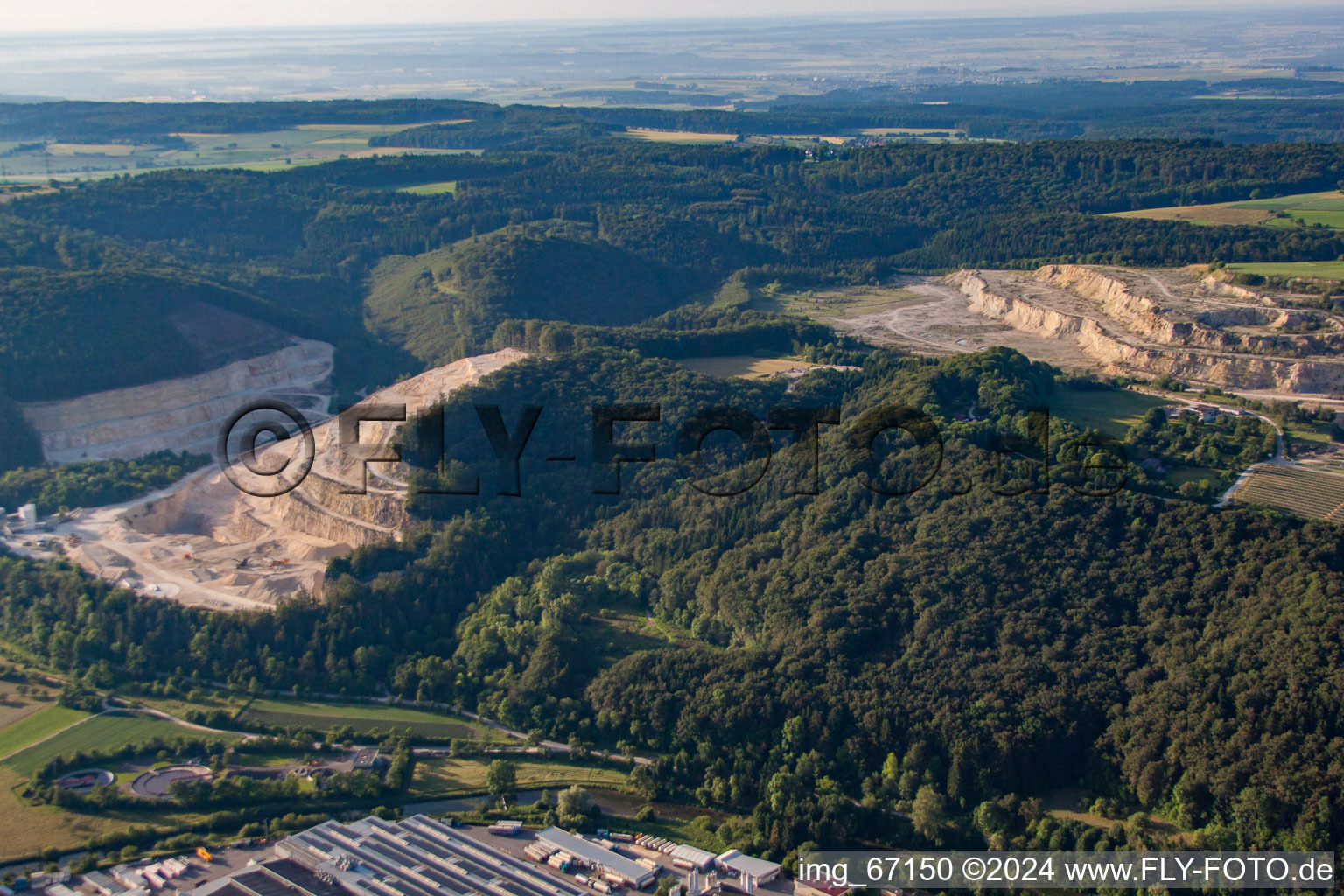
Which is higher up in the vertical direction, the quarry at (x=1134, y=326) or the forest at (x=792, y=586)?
the quarry at (x=1134, y=326)

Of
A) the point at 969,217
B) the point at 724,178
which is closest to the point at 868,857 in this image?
the point at 969,217

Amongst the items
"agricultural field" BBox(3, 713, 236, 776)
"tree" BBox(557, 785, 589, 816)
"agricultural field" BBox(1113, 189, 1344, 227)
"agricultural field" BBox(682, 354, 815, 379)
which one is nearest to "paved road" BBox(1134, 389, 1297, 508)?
"agricultural field" BBox(682, 354, 815, 379)

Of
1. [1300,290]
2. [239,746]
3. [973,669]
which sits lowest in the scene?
[239,746]

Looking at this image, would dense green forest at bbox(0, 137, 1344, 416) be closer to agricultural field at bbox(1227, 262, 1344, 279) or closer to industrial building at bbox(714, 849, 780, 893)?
agricultural field at bbox(1227, 262, 1344, 279)

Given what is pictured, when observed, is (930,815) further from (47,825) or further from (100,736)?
(100,736)

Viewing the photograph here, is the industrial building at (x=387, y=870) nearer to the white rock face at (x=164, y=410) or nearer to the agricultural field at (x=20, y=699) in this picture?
the agricultural field at (x=20, y=699)

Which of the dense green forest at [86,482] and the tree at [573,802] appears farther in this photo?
the dense green forest at [86,482]

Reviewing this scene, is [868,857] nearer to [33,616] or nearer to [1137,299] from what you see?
[33,616]

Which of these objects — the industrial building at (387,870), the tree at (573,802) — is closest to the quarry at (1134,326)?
the tree at (573,802)
